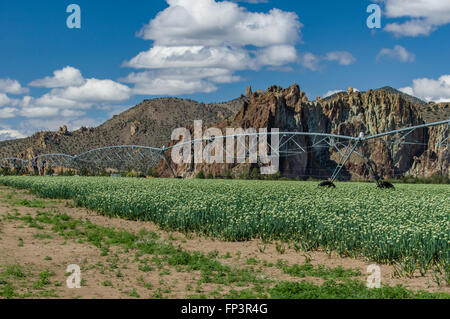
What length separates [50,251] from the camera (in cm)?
1527

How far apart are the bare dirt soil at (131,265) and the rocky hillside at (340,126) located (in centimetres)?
11415

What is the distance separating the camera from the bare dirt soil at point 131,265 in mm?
10906

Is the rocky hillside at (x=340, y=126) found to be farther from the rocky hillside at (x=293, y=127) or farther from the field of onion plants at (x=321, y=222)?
the field of onion plants at (x=321, y=222)

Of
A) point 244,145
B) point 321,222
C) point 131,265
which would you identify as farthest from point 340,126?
point 131,265

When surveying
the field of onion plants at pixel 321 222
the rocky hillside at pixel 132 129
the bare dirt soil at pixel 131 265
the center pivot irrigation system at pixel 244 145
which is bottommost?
the bare dirt soil at pixel 131 265

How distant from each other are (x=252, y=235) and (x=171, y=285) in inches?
259

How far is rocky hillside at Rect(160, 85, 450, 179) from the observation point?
156875 mm

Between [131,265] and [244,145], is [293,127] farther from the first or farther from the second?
[131,265]

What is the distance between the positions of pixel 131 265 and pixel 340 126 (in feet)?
614

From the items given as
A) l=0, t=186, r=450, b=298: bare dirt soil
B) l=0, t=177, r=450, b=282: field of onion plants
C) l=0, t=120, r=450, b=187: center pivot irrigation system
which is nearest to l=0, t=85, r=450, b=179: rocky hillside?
l=0, t=120, r=450, b=187: center pivot irrigation system

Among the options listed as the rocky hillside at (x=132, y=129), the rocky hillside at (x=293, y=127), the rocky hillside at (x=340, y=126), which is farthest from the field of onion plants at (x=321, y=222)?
the rocky hillside at (x=132, y=129)
